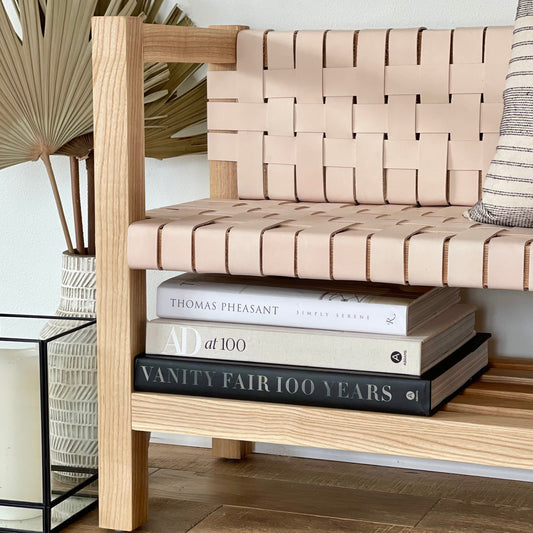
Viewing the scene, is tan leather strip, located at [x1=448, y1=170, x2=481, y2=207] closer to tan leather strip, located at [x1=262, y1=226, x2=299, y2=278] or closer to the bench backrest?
the bench backrest

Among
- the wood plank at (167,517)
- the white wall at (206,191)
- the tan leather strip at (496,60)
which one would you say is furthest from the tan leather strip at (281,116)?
the wood plank at (167,517)

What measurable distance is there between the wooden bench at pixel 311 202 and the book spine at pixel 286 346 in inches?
2.3

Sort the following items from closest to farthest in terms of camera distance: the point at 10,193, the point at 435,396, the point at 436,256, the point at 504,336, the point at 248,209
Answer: the point at 436,256 → the point at 435,396 → the point at 248,209 → the point at 504,336 → the point at 10,193

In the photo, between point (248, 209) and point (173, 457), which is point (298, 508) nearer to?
point (173, 457)

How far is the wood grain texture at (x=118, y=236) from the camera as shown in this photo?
142 cm

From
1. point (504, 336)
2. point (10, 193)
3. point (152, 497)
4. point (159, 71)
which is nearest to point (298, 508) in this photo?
point (152, 497)

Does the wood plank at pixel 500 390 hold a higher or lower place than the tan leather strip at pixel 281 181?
lower

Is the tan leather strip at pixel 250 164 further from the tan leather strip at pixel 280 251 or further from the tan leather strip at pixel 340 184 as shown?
the tan leather strip at pixel 280 251

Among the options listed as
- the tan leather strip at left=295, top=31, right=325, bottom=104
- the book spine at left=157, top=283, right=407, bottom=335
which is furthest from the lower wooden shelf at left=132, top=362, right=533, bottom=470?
the tan leather strip at left=295, top=31, right=325, bottom=104

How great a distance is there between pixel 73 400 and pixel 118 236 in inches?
12.8

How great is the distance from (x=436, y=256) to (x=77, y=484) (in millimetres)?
703

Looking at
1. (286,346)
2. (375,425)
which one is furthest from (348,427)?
(286,346)

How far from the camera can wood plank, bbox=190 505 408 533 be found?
1550 millimetres

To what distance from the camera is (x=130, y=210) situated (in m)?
1.42
